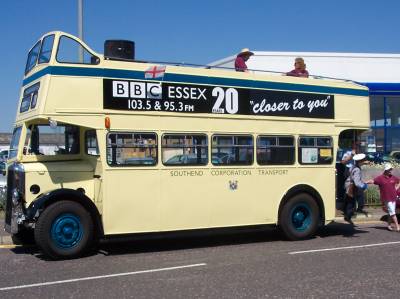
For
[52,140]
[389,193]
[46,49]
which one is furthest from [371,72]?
[46,49]

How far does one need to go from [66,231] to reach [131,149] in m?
1.68

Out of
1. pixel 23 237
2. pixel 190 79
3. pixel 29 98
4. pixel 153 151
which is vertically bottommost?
pixel 23 237

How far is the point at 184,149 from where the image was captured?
9.77 meters

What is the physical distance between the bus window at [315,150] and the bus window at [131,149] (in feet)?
10.6

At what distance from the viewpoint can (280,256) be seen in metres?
9.10

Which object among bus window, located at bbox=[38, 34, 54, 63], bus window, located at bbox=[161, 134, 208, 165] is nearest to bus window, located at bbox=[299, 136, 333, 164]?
bus window, located at bbox=[161, 134, 208, 165]

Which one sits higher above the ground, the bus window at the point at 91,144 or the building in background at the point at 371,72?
the building in background at the point at 371,72

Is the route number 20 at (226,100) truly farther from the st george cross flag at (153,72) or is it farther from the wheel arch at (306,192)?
the wheel arch at (306,192)

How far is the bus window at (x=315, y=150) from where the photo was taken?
1112 cm

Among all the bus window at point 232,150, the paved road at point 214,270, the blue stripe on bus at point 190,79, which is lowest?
the paved road at point 214,270

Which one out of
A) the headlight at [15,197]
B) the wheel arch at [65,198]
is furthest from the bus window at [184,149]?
the headlight at [15,197]

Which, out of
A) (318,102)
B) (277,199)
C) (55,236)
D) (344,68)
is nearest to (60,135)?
(55,236)

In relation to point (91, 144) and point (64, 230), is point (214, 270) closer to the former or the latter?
point (64, 230)

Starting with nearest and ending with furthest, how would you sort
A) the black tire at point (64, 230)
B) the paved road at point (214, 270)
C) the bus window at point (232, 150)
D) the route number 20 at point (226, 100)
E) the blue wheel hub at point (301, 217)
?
the paved road at point (214, 270) → the black tire at point (64, 230) → the bus window at point (232, 150) → the route number 20 at point (226, 100) → the blue wheel hub at point (301, 217)
